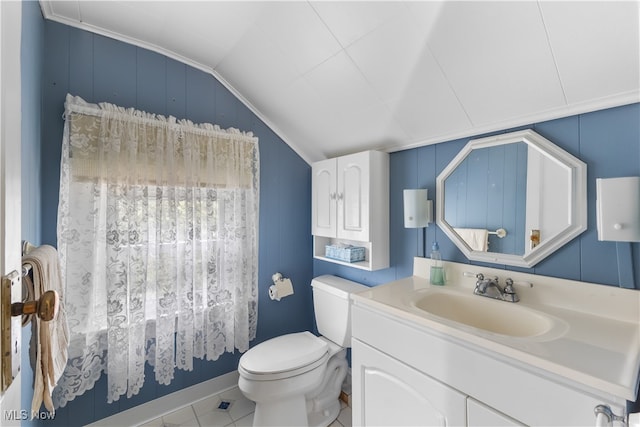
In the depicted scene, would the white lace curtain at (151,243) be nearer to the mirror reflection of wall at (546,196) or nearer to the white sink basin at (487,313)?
the white sink basin at (487,313)

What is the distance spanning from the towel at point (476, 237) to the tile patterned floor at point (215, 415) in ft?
4.19

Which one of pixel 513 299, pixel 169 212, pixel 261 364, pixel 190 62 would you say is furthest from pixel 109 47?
pixel 513 299

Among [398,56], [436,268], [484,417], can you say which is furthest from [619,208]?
[398,56]

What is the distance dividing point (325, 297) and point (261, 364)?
0.58 meters

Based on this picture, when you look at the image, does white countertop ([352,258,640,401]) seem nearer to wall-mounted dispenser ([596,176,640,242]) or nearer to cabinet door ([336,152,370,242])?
wall-mounted dispenser ([596,176,640,242])

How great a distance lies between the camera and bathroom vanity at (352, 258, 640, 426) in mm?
681

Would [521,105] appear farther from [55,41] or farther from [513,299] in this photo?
[55,41]

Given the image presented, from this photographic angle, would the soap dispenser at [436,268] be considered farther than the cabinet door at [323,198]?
No

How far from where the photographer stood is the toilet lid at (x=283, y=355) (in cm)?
140

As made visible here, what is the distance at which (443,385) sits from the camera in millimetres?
896

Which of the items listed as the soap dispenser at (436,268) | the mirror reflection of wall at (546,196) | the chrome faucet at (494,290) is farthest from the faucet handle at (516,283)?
the soap dispenser at (436,268)

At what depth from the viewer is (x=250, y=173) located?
180 cm

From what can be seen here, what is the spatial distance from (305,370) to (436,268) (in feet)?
2.90

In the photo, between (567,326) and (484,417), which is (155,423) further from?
(567,326)
